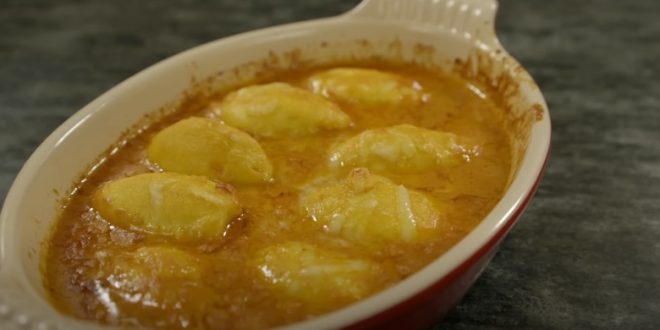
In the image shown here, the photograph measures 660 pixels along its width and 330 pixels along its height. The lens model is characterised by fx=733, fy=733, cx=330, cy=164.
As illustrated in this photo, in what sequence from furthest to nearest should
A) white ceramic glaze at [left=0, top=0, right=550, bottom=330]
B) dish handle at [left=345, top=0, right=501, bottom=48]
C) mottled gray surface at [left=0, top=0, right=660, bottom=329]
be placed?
dish handle at [left=345, top=0, right=501, bottom=48]
mottled gray surface at [left=0, top=0, right=660, bottom=329]
white ceramic glaze at [left=0, top=0, right=550, bottom=330]

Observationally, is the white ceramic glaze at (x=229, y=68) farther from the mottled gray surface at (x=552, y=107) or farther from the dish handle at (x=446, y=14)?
the mottled gray surface at (x=552, y=107)

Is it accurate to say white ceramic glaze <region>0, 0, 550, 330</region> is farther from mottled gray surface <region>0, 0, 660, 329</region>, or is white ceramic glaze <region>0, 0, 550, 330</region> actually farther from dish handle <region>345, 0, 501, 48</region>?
mottled gray surface <region>0, 0, 660, 329</region>

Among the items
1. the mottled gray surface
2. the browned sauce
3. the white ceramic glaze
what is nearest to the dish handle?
the white ceramic glaze

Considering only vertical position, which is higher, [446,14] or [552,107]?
[446,14]

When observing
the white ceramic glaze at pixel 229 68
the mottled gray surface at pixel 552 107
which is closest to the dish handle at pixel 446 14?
the white ceramic glaze at pixel 229 68

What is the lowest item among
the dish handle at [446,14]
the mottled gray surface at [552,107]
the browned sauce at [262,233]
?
the mottled gray surface at [552,107]

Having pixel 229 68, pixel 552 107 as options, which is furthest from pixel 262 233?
pixel 552 107

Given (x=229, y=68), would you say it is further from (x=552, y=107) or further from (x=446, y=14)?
(x=552, y=107)
